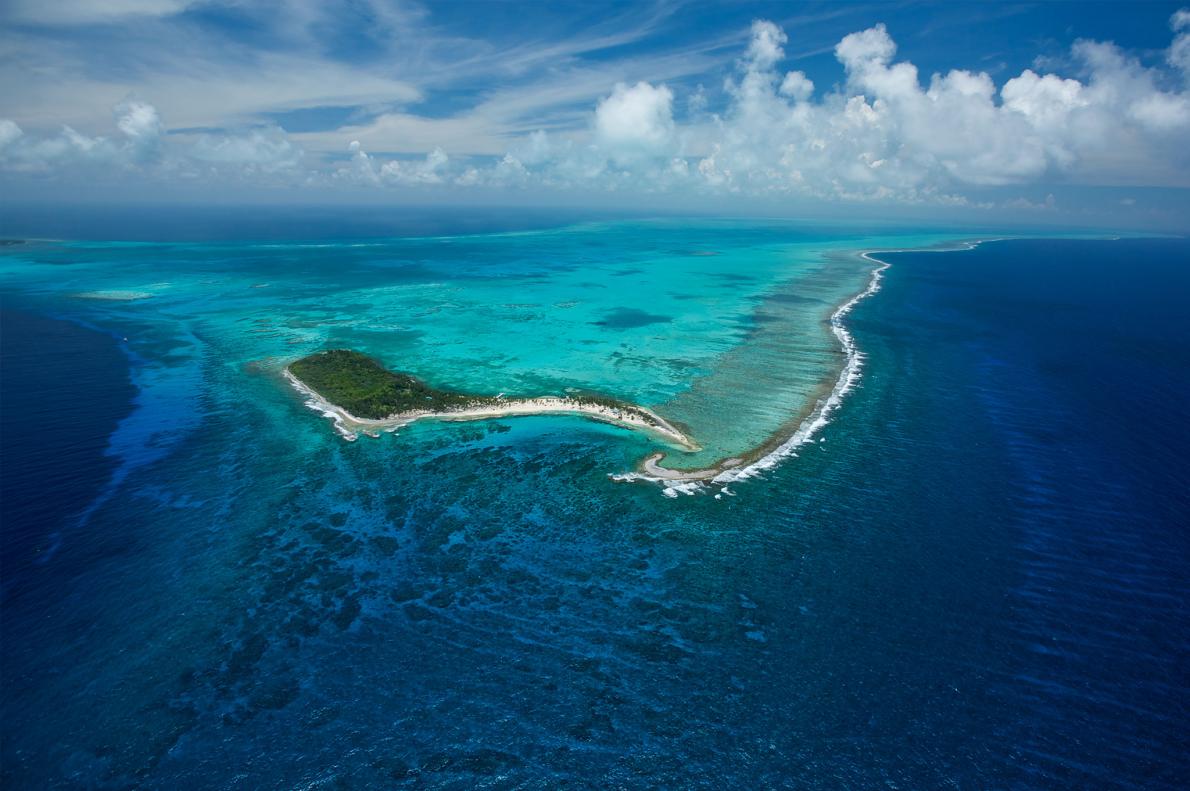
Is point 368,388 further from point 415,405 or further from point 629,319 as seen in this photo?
point 629,319

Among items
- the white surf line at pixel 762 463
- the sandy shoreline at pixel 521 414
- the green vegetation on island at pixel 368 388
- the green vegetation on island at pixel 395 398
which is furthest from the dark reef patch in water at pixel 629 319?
the green vegetation on island at pixel 368 388

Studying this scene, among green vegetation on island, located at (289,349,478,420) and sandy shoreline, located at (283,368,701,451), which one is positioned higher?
green vegetation on island, located at (289,349,478,420)

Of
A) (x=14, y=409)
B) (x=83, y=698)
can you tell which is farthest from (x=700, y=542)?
(x=14, y=409)

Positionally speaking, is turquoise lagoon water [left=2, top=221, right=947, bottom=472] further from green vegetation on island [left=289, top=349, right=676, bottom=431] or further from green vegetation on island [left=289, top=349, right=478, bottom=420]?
green vegetation on island [left=289, top=349, right=478, bottom=420]

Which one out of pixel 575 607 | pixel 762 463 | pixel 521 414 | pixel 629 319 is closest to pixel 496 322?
pixel 629 319

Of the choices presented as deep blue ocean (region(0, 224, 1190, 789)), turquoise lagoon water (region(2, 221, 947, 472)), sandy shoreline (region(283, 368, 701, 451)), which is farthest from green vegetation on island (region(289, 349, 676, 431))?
deep blue ocean (region(0, 224, 1190, 789))

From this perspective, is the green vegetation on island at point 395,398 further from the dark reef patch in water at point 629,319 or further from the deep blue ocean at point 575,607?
the dark reef patch in water at point 629,319
